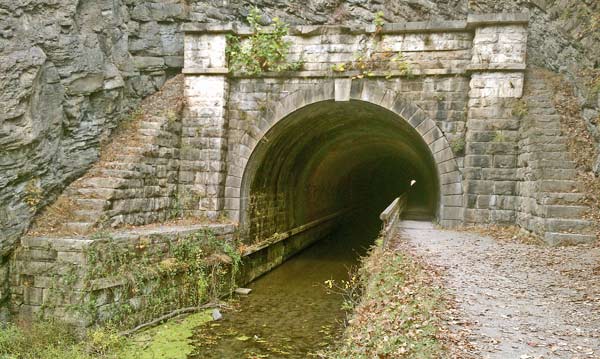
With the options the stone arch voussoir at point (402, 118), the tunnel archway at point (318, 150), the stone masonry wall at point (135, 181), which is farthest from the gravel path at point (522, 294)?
the stone masonry wall at point (135, 181)

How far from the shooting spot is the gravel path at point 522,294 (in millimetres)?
4285

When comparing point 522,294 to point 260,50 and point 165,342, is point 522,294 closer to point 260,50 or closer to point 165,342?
point 165,342

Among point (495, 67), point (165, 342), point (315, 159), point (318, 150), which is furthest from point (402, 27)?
point (165, 342)

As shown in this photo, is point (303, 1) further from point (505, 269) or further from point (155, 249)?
point (505, 269)

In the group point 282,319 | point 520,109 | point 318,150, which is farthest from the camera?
point 318,150

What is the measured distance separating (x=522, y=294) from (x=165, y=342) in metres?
5.91

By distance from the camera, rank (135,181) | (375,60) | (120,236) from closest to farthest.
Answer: (120,236)
(135,181)
(375,60)

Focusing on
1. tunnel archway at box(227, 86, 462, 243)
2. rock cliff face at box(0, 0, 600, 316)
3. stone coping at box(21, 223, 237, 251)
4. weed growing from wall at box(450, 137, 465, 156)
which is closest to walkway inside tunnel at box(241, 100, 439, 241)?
tunnel archway at box(227, 86, 462, 243)

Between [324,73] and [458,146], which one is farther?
[324,73]

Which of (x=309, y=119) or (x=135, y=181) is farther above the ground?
(x=309, y=119)

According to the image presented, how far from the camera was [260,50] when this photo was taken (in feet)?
39.4

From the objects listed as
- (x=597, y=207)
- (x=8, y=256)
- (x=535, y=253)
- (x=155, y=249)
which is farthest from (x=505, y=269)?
(x=8, y=256)

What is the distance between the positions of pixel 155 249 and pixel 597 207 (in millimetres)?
8905

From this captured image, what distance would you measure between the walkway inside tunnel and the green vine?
→ 140 centimetres
